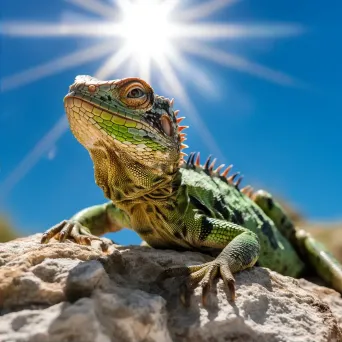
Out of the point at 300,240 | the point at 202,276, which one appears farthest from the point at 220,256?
the point at 300,240

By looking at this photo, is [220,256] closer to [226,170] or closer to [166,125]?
[166,125]

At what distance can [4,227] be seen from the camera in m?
20.3

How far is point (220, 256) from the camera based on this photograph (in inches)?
210

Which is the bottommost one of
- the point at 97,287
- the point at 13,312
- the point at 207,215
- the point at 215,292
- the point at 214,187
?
the point at 13,312

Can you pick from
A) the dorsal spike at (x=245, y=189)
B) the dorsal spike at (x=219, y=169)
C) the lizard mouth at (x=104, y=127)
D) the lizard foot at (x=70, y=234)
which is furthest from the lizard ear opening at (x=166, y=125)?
the dorsal spike at (x=245, y=189)

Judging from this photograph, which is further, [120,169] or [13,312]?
[120,169]

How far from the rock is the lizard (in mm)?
263

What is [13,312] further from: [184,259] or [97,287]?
[184,259]

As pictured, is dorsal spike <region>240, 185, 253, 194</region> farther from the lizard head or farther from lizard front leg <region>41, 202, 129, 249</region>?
the lizard head

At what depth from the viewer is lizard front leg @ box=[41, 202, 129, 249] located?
652 centimetres

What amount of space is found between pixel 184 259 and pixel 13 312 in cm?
239

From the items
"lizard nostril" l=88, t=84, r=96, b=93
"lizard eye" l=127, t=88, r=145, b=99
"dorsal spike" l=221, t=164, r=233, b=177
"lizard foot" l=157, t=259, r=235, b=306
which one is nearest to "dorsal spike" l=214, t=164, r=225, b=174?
"dorsal spike" l=221, t=164, r=233, b=177

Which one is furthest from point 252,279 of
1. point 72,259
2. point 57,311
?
point 57,311

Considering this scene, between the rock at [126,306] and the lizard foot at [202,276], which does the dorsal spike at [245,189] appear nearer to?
the rock at [126,306]
